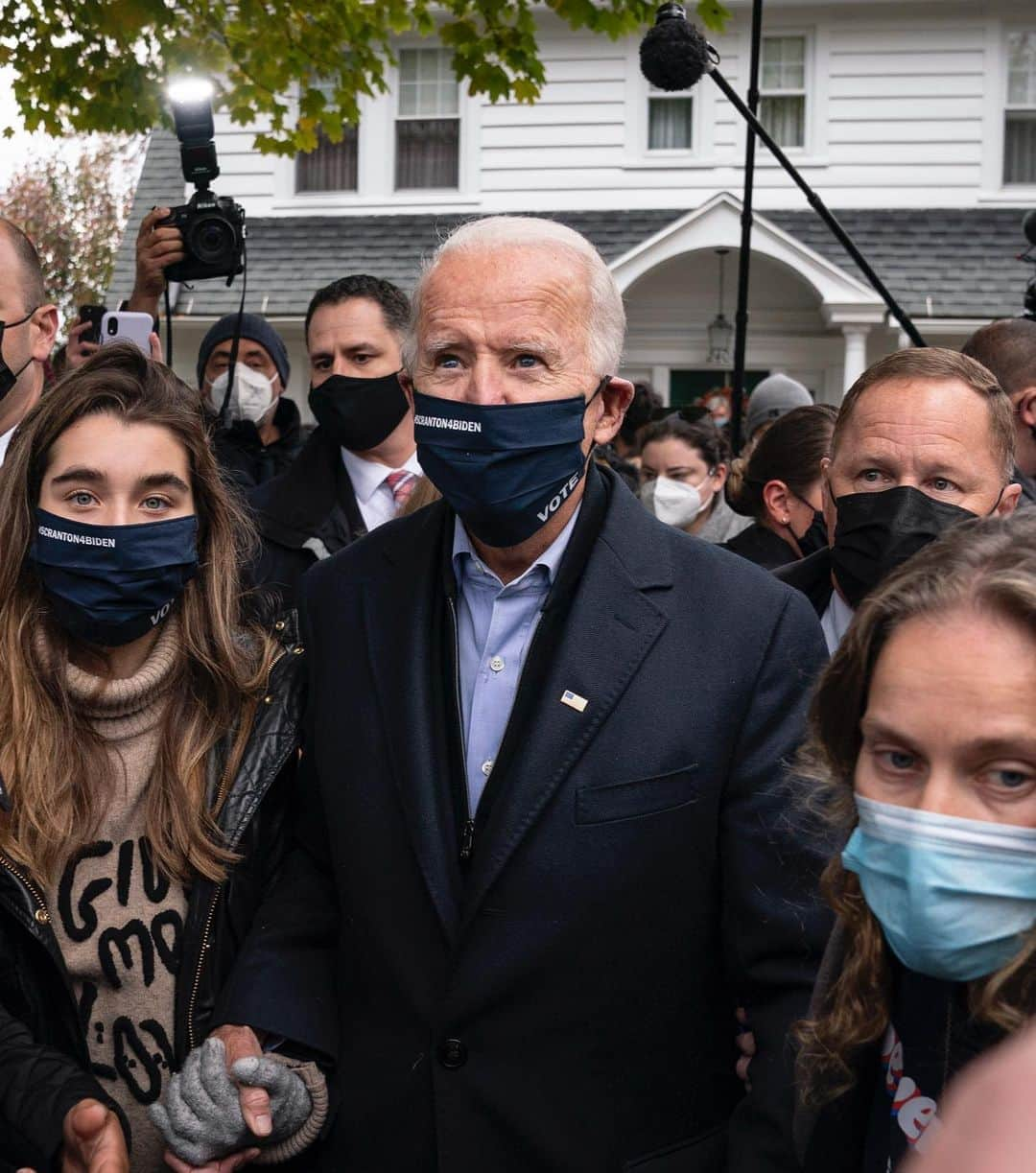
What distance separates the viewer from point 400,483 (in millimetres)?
4754

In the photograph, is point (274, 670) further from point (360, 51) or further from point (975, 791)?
point (360, 51)

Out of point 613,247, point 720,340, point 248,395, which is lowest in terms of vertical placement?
point 248,395

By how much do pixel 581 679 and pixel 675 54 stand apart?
3558 millimetres

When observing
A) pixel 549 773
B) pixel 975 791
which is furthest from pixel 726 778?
pixel 975 791

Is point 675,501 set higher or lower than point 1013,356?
lower

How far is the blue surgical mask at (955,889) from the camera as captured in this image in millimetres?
1676

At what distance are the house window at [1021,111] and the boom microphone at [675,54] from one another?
1066cm

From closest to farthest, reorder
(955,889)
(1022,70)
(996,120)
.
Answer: (955,889)
(996,120)
(1022,70)

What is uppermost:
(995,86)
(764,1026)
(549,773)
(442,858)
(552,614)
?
(995,86)

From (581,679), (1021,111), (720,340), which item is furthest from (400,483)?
(1021,111)

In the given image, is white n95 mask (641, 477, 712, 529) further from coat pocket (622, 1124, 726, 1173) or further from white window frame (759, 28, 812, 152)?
white window frame (759, 28, 812, 152)

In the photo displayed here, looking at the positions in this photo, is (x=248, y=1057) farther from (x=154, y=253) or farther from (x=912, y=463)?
(x=154, y=253)

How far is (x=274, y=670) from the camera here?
282 centimetres

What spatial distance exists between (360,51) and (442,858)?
268 inches
